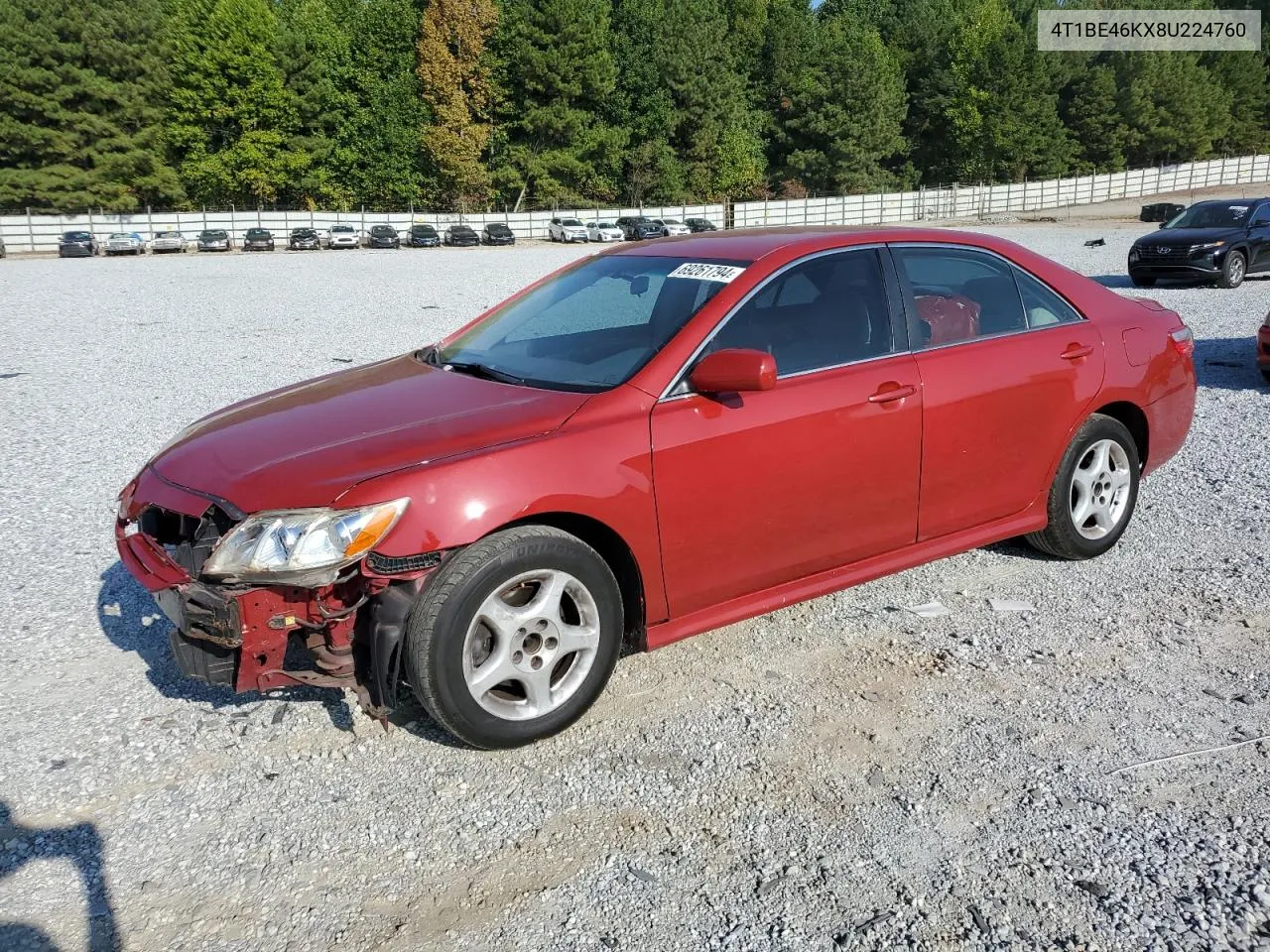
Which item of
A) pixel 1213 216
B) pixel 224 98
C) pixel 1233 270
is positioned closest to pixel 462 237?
pixel 224 98

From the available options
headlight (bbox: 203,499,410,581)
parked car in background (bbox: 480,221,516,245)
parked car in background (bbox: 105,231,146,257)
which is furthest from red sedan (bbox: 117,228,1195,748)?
parked car in background (bbox: 480,221,516,245)

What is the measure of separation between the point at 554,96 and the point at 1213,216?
5712cm

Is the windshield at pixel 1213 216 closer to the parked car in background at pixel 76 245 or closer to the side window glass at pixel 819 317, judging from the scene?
the side window glass at pixel 819 317

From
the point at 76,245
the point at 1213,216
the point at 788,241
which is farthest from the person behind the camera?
the point at 76,245

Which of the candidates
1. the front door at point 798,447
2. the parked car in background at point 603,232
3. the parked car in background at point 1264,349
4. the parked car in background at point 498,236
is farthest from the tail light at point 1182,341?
the parked car in background at point 498,236

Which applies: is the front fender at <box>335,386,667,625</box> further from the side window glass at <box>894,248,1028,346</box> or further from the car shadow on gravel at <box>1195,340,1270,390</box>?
the car shadow on gravel at <box>1195,340,1270,390</box>

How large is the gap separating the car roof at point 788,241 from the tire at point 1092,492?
3.17 ft

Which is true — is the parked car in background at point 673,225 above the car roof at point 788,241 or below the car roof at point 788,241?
below

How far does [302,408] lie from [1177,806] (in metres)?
3.27

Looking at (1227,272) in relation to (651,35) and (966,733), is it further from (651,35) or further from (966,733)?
(651,35)

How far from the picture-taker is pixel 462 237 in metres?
50.5

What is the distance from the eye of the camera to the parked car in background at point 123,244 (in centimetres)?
4362

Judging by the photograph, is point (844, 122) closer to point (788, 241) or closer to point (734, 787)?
point (788, 241)

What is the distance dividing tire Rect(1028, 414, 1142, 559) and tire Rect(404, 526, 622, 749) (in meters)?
2.41
